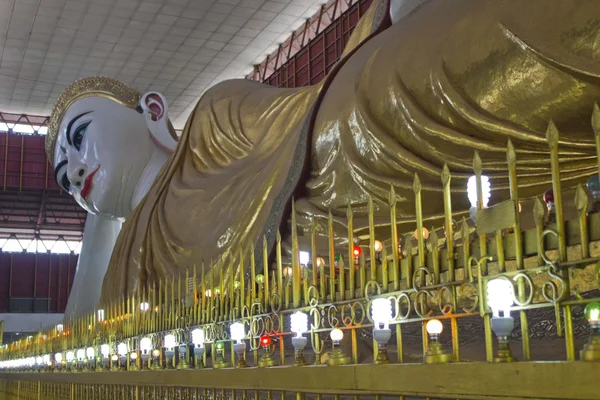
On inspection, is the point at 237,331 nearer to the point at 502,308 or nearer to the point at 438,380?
the point at 438,380

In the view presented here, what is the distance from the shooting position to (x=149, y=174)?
695 centimetres

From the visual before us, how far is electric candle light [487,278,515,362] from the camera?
1474mm

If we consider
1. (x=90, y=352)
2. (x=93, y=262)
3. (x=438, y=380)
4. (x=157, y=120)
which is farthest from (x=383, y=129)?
(x=93, y=262)

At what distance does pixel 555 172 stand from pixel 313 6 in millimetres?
10675

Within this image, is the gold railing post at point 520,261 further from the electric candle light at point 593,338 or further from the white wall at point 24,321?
the white wall at point 24,321

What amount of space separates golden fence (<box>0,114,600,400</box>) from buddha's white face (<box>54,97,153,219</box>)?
3.56 metres

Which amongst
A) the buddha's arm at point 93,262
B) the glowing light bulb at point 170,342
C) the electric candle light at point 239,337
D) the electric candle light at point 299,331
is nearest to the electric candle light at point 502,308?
the electric candle light at point 299,331

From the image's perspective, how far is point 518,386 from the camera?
1.40 meters

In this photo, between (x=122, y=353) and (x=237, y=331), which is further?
(x=122, y=353)

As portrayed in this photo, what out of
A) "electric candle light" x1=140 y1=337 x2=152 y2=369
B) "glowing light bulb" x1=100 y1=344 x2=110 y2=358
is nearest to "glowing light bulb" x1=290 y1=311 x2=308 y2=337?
"electric candle light" x1=140 y1=337 x2=152 y2=369

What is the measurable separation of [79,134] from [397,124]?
4348mm

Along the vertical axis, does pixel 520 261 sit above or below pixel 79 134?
below

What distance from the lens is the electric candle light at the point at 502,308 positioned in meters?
1.47

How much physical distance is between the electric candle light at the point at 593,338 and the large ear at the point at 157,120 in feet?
19.4
